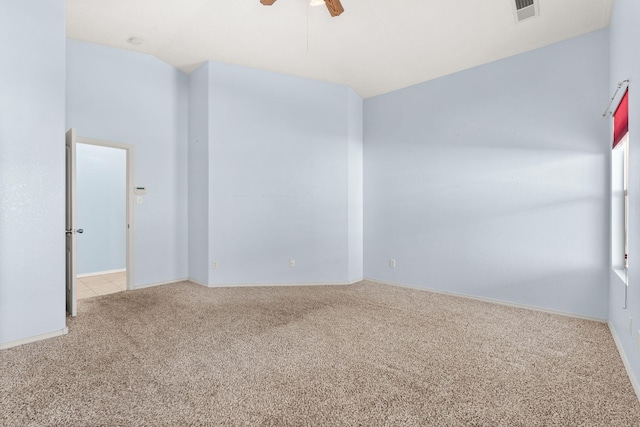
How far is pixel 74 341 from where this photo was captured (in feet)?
9.23

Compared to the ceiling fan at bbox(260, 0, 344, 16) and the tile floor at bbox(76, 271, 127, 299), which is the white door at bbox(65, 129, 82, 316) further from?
the ceiling fan at bbox(260, 0, 344, 16)

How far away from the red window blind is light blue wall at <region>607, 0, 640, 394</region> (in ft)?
0.56

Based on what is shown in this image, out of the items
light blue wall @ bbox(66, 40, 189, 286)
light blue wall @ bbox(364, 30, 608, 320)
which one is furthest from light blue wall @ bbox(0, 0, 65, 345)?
light blue wall @ bbox(364, 30, 608, 320)

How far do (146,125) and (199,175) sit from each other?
104 centimetres

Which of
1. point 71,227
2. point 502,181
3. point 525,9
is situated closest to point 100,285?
point 71,227

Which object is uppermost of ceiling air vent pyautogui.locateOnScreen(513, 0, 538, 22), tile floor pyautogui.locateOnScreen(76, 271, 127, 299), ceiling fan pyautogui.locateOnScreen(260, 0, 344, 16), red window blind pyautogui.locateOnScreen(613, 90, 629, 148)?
ceiling air vent pyautogui.locateOnScreen(513, 0, 538, 22)

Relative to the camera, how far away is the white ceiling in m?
3.41

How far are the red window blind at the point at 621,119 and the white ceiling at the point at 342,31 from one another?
3.70 feet

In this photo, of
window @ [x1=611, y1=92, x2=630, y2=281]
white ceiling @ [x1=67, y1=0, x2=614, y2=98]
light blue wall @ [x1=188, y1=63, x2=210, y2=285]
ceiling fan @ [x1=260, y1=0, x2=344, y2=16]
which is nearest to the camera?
ceiling fan @ [x1=260, y1=0, x2=344, y2=16]

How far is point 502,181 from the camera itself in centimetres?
407

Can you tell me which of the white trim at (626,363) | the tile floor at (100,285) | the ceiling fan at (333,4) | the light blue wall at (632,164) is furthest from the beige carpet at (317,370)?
the ceiling fan at (333,4)

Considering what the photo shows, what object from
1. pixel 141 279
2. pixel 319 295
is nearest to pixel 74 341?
pixel 141 279

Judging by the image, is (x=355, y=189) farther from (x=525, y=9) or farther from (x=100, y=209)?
(x=100, y=209)

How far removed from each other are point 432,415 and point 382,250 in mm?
3515
